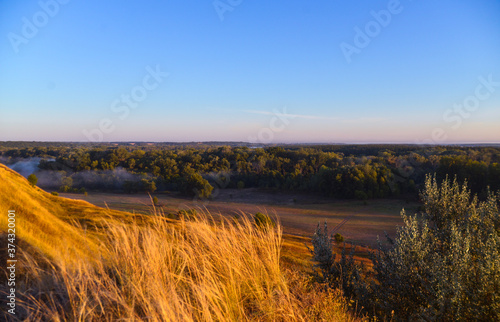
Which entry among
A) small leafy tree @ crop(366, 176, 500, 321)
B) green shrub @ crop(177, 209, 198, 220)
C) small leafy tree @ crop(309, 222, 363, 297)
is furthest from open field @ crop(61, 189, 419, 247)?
small leafy tree @ crop(309, 222, 363, 297)

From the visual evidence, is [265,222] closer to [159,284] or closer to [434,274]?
[434,274]

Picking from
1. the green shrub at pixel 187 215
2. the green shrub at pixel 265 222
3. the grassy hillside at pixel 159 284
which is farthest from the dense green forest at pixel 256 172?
the grassy hillside at pixel 159 284

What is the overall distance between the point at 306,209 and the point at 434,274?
124 feet

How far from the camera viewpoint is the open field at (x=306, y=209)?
28.8 m

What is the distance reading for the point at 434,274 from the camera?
4.12m

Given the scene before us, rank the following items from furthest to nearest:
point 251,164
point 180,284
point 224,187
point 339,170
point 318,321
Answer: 1. point 251,164
2. point 224,187
3. point 339,170
4. point 318,321
5. point 180,284

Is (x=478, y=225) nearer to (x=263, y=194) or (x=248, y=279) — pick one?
(x=248, y=279)

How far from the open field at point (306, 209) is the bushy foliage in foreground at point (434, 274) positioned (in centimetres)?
1475

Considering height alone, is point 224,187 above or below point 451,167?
below

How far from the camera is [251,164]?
70062 mm

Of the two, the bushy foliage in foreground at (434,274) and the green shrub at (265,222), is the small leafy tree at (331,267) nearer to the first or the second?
the bushy foliage in foreground at (434,274)

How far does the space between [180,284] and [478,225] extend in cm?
730

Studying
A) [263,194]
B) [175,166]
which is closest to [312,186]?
[263,194]

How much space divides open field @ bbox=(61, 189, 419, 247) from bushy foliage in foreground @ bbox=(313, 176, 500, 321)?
14749 mm
